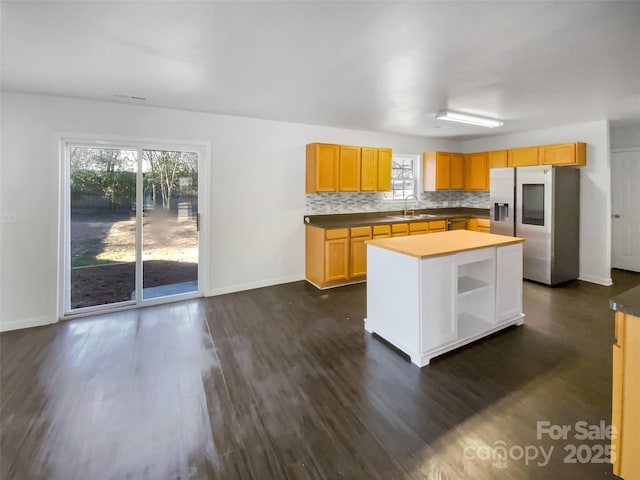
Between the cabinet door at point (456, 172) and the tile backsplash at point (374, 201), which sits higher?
the cabinet door at point (456, 172)

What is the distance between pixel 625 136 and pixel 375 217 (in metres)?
4.31

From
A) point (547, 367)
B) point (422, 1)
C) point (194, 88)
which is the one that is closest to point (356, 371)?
point (547, 367)

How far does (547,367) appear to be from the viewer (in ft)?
8.10

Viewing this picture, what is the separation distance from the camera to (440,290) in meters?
2.57

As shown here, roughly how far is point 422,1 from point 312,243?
3.50m

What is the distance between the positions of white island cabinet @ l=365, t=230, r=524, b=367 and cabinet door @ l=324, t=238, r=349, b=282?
1.53 metres

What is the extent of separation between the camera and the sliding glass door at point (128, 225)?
3.67 m

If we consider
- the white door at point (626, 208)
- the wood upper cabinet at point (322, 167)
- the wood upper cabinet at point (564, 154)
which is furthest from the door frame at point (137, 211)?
the white door at point (626, 208)

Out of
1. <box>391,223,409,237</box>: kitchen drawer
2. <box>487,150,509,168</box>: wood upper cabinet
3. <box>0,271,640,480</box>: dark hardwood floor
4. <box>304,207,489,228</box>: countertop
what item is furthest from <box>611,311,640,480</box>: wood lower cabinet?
<box>487,150,509,168</box>: wood upper cabinet

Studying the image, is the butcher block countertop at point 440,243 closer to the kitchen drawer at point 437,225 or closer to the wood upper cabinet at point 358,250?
the wood upper cabinet at point 358,250

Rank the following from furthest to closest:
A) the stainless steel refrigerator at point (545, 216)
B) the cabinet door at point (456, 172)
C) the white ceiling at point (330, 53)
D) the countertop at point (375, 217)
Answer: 1. the cabinet door at point (456, 172)
2. the countertop at point (375, 217)
3. the stainless steel refrigerator at point (545, 216)
4. the white ceiling at point (330, 53)

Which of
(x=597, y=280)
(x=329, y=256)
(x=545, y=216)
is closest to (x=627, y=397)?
(x=329, y=256)

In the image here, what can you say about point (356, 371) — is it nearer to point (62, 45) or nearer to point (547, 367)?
point (547, 367)

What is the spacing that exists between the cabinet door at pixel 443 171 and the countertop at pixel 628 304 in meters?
4.86
